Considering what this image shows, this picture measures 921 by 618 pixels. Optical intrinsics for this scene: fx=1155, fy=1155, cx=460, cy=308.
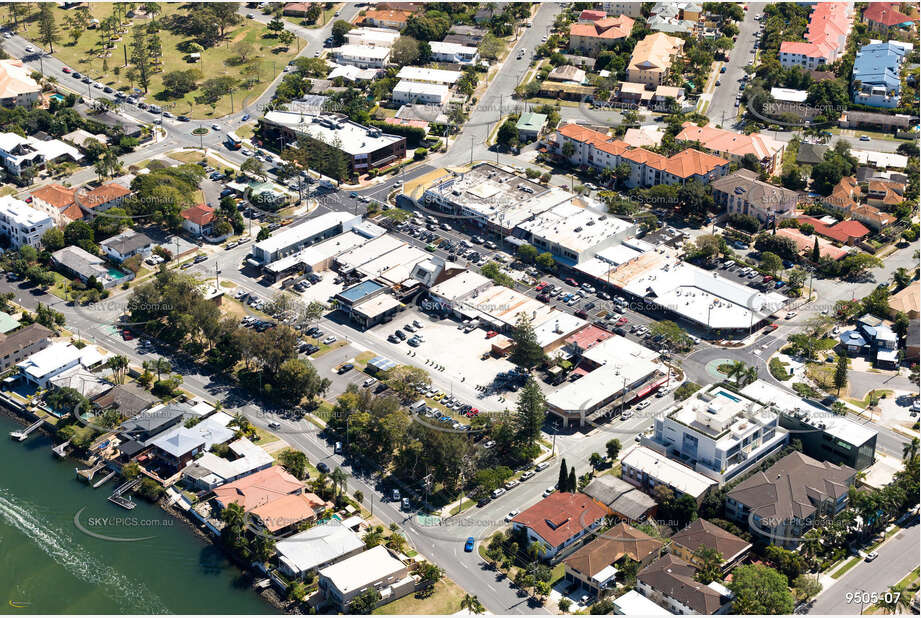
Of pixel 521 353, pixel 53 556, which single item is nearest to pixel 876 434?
pixel 521 353

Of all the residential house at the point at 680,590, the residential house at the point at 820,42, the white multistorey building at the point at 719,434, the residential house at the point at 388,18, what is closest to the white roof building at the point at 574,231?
the white multistorey building at the point at 719,434

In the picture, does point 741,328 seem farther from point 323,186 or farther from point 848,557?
point 323,186

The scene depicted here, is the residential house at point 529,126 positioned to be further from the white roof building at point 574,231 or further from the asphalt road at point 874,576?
the asphalt road at point 874,576

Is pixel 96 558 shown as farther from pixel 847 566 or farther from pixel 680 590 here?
pixel 847 566

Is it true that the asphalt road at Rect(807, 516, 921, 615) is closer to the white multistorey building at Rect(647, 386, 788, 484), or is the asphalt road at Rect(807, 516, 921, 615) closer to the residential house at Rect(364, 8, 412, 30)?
the white multistorey building at Rect(647, 386, 788, 484)

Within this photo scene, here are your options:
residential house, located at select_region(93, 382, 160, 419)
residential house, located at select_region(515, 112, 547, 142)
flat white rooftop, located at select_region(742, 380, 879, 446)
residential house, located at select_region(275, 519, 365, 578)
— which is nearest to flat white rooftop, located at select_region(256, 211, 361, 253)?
residential house, located at select_region(93, 382, 160, 419)

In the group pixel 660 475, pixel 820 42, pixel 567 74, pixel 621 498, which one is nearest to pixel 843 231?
pixel 660 475
